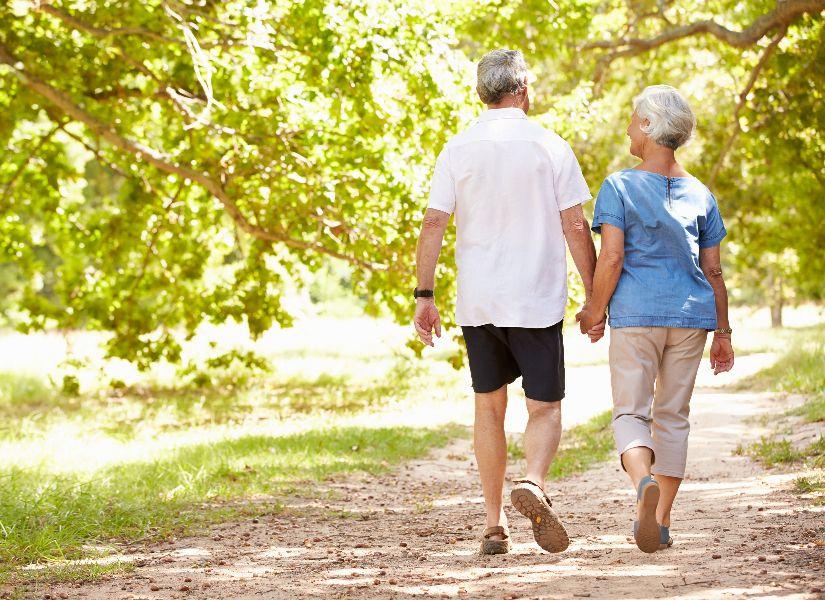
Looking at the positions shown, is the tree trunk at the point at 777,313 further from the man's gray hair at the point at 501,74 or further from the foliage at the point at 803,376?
the man's gray hair at the point at 501,74

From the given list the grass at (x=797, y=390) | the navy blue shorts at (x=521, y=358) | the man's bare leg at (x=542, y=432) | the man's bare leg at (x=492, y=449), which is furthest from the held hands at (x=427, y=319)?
the grass at (x=797, y=390)

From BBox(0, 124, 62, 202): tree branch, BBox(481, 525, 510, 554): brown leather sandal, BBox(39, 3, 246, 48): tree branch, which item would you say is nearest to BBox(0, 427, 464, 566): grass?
BBox(481, 525, 510, 554): brown leather sandal

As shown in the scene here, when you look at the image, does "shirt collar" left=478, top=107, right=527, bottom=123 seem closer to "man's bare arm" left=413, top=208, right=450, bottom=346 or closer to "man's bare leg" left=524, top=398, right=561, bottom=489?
"man's bare arm" left=413, top=208, right=450, bottom=346

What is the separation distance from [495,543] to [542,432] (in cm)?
60

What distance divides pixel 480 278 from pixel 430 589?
149 centimetres

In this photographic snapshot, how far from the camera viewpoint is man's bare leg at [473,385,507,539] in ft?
17.3

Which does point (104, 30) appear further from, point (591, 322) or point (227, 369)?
point (591, 322)

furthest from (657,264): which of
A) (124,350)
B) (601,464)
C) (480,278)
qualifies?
(124,350)

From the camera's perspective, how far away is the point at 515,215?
5.10 metres

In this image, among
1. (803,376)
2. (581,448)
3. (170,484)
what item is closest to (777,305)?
(803,376)

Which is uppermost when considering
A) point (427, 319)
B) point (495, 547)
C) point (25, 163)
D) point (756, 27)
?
point (756, 27)

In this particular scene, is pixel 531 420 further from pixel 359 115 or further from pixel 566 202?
pixel 359 115

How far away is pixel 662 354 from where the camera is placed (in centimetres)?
501

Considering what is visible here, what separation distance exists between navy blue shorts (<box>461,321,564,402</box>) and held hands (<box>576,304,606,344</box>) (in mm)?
116
